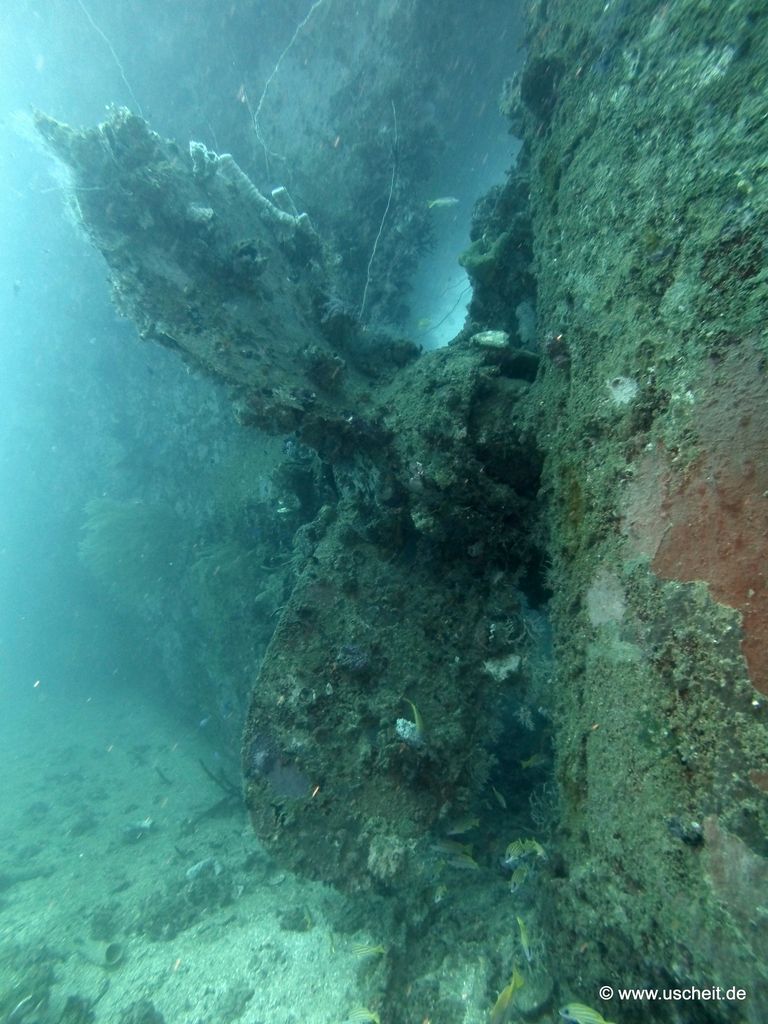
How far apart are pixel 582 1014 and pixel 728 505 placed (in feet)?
8.22

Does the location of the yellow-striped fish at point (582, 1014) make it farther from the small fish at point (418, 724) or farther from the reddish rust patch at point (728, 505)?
the reddish rust patch at point (728, 505)

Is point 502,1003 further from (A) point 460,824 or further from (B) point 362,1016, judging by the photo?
(B) point 362,1016

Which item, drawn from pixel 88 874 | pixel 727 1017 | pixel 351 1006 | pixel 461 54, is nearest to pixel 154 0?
pixel 461 54

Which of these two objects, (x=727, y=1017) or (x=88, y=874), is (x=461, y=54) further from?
(x=88, y=874)

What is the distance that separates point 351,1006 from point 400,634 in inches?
A: 138

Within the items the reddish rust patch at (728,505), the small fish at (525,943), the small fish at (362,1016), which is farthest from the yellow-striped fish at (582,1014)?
the small fish at (362,1016)

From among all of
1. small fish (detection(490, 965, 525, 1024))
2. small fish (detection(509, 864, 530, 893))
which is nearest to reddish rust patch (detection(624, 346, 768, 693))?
small fish (detection(490, 965, 525, 1024))

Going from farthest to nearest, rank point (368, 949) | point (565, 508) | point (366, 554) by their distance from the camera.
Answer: point (366, 554)
point (368, 949)
point (565, 508)

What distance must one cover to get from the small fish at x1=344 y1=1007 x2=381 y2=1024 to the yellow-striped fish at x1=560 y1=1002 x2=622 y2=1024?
224 centimetres

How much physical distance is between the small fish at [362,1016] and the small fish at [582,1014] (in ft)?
7.31

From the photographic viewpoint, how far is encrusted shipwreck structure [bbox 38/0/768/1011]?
1900 millimetres

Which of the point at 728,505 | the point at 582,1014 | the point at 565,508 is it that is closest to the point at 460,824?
the point at 582,1014

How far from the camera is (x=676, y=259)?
231 cm

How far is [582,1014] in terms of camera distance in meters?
2.35
